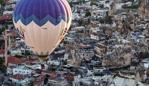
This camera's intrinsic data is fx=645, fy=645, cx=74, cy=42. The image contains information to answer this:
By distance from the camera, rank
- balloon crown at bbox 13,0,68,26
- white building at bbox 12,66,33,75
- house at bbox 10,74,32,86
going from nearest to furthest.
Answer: balloon crown at bbox 13,0,68,26 → house at bbox 10,74,32,86 → white building at bbox 12,66,33,75

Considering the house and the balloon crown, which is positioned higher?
the balloon crown

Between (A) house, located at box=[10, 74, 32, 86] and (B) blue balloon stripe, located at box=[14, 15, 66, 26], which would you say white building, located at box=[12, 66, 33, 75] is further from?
(B) blue balloon stripe, located at box=[14, 15, 66, 26]

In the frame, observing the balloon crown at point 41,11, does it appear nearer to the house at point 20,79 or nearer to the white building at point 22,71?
the house at point 20,79

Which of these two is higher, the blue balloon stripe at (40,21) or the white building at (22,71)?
the blue balloon stripe at (40,21)

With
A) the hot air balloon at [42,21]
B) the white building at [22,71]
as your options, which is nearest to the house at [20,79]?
the white building at [22,71]

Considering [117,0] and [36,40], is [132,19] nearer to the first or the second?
[117,0]

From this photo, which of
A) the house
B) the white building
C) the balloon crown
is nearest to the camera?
the balloon crown

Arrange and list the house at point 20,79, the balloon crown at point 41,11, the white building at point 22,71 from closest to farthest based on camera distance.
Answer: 1. the balloon crown at point 41,11
2. the house at point 20,79
3. the white building at point 22,71

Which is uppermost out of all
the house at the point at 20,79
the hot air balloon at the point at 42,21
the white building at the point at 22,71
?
the hot air balloon at the point at 42,21

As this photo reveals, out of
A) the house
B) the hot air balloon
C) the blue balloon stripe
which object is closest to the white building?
the house

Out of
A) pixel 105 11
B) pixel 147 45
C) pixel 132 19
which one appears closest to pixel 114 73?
pixel 147 45
